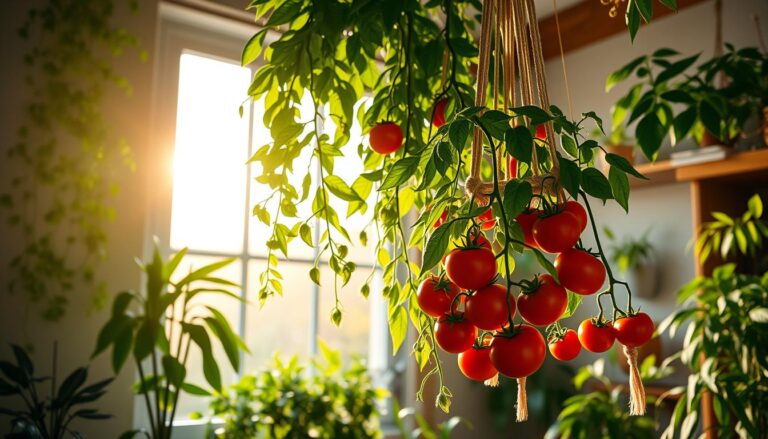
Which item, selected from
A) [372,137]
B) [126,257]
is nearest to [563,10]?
[126,257]

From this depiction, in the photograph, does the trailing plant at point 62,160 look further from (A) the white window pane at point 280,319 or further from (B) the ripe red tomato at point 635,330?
(B) the ripe red tomato at point 635,330

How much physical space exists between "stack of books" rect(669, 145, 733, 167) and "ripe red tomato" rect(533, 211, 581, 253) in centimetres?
188

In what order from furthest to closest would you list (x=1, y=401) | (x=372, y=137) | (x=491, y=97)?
(x=1, y=401) → (x=491, y=97) → (x=372, y=137)

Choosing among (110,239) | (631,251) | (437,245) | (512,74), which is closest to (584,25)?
(631,251)

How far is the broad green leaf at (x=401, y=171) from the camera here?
1.88 feet

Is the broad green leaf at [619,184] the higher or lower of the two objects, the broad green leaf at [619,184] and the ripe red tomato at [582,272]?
the higher

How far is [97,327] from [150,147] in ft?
2.08

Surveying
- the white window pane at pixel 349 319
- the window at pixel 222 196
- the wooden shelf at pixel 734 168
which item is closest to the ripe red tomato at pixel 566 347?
the wooden shelf at pixel 734 168

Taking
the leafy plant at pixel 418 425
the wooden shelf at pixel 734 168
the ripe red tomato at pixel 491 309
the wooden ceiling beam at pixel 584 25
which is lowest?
the leafy plant at pixel 418 425

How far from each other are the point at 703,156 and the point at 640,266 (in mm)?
693

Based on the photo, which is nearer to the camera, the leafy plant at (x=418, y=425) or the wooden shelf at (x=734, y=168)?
the wooden shelf at (x=734, y=168)

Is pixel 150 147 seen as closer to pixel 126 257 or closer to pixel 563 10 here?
pixel 126 257

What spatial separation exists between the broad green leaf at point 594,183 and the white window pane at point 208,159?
6.92 feet

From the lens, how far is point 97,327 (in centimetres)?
207
